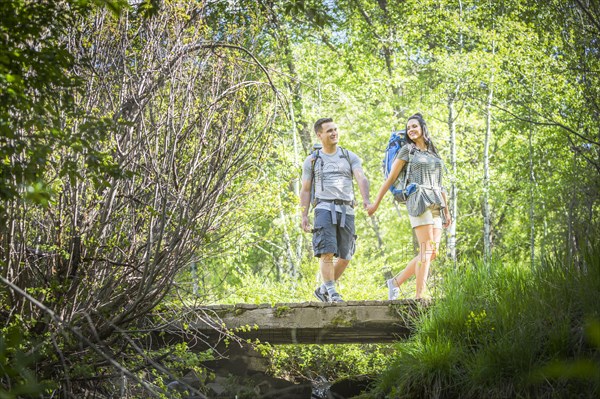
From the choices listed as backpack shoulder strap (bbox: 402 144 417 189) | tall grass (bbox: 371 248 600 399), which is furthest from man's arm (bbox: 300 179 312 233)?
tall grass (bbox: 371 248 600 399)

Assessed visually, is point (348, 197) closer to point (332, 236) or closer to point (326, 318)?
point (332, 236)

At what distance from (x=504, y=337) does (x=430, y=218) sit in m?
2.26

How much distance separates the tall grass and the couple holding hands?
108 cm

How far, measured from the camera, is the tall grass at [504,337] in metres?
5.19

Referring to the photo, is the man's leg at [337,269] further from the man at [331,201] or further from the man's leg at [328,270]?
the man's leg at [328,270]

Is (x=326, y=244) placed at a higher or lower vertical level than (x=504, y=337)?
higher

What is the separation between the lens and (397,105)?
63.0 ft

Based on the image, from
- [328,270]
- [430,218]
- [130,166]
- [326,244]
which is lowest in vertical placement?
[328,270]

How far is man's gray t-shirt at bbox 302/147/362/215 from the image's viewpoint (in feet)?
25.9

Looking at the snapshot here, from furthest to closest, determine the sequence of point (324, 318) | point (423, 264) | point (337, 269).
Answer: point (337, 269)
point (423, 264)
point (324, 318)

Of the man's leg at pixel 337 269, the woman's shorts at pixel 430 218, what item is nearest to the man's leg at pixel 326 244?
the man's leg at pixel 337 269

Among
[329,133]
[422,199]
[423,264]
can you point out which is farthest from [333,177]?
[423,264]

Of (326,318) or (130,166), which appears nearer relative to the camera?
(130,166)

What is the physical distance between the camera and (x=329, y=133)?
8047 mm
